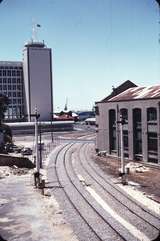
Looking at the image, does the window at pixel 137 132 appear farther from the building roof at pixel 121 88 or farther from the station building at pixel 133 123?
the building roof at pixel 121 88

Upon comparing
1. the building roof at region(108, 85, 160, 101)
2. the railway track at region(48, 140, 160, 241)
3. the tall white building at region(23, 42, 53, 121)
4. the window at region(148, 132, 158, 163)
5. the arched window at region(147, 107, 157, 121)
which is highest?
the tall white building at region(23, 42, 53, 121)

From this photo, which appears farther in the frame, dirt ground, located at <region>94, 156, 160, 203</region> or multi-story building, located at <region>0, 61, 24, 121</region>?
multi-story building, located at <region>0, 61, 24, 121</region>

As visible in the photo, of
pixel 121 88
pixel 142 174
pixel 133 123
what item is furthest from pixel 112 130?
pixel 142 174

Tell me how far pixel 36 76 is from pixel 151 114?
198 feet

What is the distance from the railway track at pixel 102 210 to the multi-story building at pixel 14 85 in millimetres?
57607

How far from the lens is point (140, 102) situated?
5100cm

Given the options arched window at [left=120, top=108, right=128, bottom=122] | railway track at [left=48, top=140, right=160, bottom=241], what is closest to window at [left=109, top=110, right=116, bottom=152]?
arched window at [left=120, top=108, right=128, bottom=122]

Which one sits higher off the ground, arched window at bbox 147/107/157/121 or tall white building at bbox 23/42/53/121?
tall white building at bbox 23/42/53/121

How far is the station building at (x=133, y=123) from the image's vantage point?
48.9 m

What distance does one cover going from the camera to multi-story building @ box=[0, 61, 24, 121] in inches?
3883

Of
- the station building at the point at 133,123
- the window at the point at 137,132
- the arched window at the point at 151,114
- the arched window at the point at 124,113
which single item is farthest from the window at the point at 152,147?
the arched window at the point at 124,113

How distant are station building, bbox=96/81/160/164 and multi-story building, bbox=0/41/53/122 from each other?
30.4 meters

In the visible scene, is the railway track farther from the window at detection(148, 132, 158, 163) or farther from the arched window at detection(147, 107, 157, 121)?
the arched window at detection(147, 107, 157, 121)

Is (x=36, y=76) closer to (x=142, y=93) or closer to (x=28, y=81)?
(x=28, y=81)
